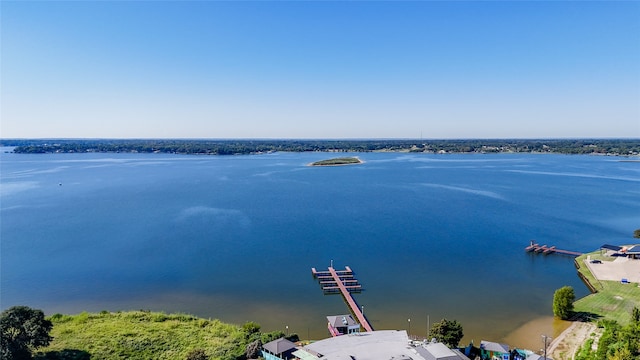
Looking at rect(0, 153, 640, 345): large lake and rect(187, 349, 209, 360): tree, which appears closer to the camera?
rect(187, 349, 209, 360): tree

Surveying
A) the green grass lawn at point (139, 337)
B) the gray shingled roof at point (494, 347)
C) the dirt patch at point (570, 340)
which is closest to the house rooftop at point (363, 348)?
the green grass lawn at point (139, 337)

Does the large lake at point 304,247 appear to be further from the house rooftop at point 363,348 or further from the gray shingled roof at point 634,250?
the gray shingled roof at point 634,250

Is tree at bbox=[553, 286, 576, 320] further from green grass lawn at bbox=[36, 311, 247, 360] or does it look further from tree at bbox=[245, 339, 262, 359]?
green grass lawn at bbox=[36, 311, 247, 360]

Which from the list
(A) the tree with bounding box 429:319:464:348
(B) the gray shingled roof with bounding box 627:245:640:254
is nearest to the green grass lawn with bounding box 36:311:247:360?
(A) the tree with bounding box 429:319:464:348

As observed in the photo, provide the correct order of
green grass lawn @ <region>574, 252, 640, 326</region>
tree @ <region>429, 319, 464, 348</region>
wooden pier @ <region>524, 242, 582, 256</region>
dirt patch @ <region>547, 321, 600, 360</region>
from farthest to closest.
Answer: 1. wooden pier @ <region>524, 242, 582, 256</region>
2. green grass lawn @ <region>574, 252, 640, 326</region>
3. dirt patch @ <region>547, 321, 600, 360</region>
4. tree @ <region>429, 319, 464, 348</region>

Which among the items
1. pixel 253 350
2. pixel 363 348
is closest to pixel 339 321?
pixel 363 348

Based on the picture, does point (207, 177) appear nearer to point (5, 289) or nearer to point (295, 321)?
point (5, 289)
